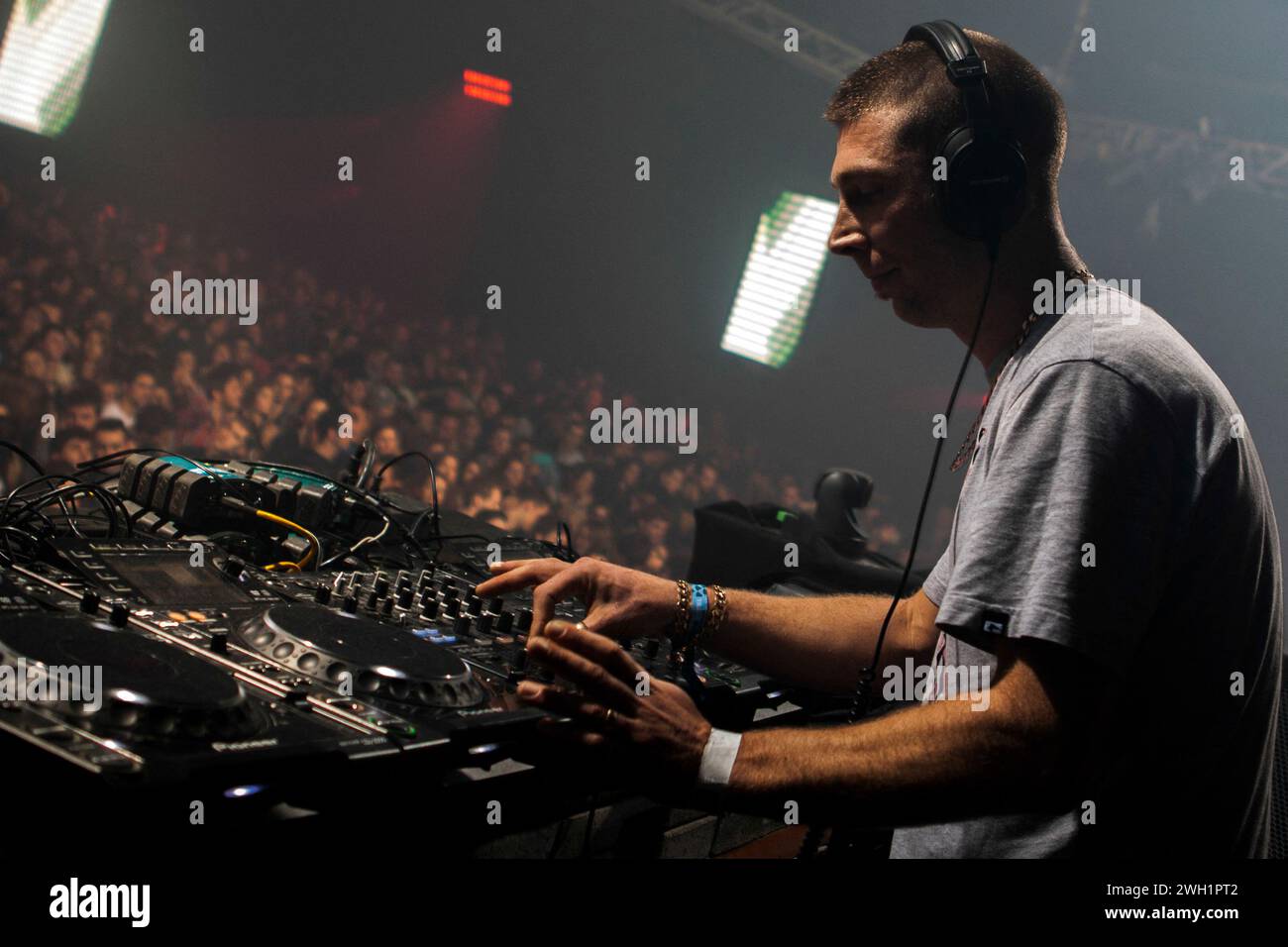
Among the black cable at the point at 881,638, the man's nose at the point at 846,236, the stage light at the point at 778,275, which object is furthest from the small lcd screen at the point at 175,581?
the stage light at the point at 778,275

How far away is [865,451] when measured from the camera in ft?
26.5

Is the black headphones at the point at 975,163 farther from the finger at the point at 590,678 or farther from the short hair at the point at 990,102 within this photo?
the finger at the point at 590,678

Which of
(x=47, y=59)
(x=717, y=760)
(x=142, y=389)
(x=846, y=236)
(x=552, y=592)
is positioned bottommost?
(x=717, y=760)

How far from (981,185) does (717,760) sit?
2.35ft

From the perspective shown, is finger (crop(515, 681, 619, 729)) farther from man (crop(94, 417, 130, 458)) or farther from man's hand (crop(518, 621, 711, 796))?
man (crop(94, 417, 130, 458))

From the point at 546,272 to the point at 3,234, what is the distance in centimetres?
313

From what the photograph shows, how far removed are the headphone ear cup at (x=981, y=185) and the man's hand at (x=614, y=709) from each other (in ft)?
2.22

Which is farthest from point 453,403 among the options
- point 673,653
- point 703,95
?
point 673,653

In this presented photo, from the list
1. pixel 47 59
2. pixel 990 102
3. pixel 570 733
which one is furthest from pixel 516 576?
pixel 47 59

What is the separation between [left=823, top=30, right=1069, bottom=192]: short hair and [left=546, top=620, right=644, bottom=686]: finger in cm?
75

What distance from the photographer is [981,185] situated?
1.15 m

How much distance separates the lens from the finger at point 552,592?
119cm

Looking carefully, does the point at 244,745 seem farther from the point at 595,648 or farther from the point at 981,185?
the point at 981,185

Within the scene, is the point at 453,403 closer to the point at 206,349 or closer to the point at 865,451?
the point at 206,349
